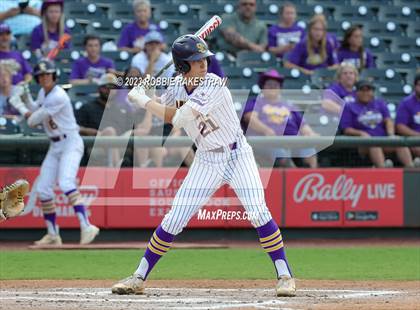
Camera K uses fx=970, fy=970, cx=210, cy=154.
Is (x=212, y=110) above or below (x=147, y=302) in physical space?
above

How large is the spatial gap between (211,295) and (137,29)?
6842mm

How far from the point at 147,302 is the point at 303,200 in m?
5.44

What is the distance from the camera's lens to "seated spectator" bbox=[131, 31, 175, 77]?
1222 cm

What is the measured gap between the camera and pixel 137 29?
1332 centimetres

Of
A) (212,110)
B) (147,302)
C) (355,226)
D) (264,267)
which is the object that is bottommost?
(355,226)

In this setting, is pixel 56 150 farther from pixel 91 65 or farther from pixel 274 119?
pixel 274 119

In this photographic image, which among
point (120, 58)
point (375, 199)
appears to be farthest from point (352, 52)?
point (120, 58)

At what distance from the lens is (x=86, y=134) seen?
11.8 meters

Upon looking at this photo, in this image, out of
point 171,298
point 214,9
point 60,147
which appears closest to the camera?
point 171,298

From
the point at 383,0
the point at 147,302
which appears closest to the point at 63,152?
the point at 147,302

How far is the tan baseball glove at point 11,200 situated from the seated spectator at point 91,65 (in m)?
5.49

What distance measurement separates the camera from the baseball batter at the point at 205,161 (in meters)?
6.98

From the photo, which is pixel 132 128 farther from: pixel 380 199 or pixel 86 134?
pixel 380 199

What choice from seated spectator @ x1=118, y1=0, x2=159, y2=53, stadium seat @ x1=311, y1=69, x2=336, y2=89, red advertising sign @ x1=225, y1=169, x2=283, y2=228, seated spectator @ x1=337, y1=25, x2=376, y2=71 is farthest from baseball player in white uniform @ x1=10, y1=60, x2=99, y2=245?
seated spectator @ x1=337, y1=25, x2=376, y2=71
